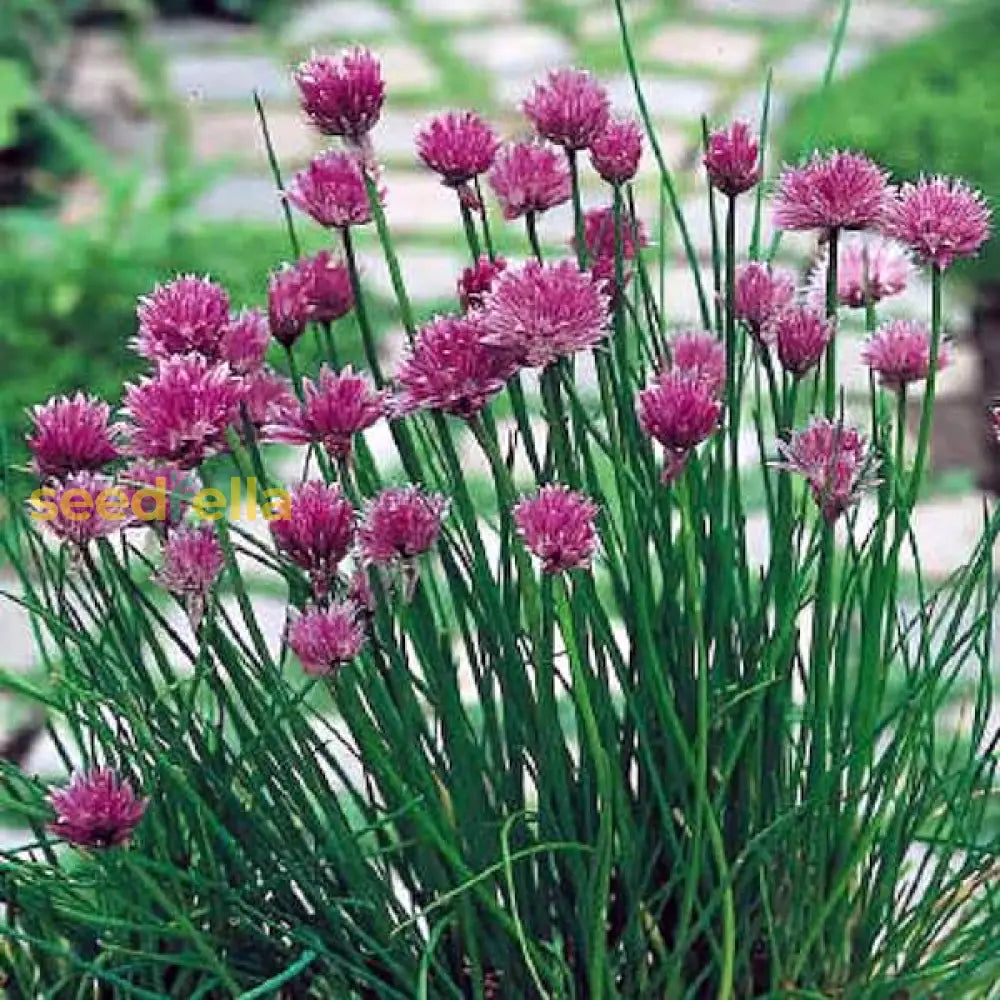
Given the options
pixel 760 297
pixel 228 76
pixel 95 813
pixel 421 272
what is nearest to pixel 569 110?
pixel 760 297

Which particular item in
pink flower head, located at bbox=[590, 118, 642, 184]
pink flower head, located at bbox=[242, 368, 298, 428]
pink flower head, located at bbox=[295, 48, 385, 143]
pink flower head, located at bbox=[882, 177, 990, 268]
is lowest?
pink flower head, located at bbox=[242, 368, 298, 428]

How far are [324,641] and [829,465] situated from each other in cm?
26

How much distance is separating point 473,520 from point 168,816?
0.79 ft

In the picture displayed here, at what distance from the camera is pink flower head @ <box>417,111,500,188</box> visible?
3.96ft

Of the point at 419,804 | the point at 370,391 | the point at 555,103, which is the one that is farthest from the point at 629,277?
the point at 419,804

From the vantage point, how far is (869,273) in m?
1.34

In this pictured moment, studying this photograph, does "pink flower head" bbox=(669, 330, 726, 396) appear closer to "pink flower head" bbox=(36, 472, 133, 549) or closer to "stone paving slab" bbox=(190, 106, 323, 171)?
"pink flower head" bbox=(36, 472, 133, 549)

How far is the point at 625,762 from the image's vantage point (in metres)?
1.27

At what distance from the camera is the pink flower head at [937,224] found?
3.80 ft

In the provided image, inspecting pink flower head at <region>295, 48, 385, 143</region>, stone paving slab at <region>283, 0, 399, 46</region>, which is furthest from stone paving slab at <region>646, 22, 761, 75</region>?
pink flower head at <region>295, 48, 385, 143</region>

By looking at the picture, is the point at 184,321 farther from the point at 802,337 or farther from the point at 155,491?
the point at 802,337

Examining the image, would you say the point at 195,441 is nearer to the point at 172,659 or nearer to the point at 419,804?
the point at 419,804

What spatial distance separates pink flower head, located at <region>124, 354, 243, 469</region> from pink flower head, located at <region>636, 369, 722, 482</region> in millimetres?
189

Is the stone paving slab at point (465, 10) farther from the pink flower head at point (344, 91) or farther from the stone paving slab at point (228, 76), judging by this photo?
the pink flower head at point (344, 91)
